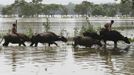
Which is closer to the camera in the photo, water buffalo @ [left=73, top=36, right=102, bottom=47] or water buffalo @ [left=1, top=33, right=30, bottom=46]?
water buffalo @ [left=73, top=36, right=102, bottom=47]

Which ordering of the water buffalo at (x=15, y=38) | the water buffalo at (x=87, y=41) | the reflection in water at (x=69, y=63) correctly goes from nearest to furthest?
the reflection in water at (x=69, y=63) → the water buffalo at (x=87, y=41) → the water buffalo at (x=15, y=38)

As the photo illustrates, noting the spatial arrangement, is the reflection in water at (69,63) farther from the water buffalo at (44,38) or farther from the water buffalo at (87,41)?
the water buffalo at (44,38)

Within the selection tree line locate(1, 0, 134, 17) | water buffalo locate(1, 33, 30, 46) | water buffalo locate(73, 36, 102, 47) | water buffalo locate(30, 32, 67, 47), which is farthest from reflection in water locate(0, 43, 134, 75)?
tree line locate(1, 0, 134, 17)

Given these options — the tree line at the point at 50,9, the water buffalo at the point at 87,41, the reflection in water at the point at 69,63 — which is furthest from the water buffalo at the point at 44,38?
the tree line at the point at 50,9

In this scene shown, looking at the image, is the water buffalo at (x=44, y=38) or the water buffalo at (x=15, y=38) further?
the water buffalo at (x=15, y=38)

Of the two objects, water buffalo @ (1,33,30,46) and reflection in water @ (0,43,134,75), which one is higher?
reflection in water @ (0,43,134,75)

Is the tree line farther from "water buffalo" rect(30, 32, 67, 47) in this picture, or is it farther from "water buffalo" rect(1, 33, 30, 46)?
"water buffalo" rect(30, 32, 67, 47)

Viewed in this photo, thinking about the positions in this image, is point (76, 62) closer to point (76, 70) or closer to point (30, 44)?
point (76, 70)

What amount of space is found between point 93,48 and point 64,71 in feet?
30.7

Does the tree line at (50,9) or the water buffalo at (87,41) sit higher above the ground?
the water buffalo at (87,41)

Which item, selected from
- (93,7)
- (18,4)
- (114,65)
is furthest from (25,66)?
(93,7)

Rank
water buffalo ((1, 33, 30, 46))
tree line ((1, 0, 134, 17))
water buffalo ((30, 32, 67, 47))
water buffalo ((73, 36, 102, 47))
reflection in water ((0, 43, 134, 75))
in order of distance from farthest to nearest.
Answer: tree line ((1, 0, 134, 17)) < water buffalo ((1, 33, 30, 46)) < water buffalo ((30, 32, 67, 47)) < water buffalo ((73, 36, 102, 47)) < reflection in water ((0, 43, 134, 75))

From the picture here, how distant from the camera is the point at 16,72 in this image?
14.7 metres

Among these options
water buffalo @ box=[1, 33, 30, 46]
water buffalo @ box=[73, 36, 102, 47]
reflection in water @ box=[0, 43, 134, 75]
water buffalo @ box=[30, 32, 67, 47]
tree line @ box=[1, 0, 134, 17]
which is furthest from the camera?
tree line @ box=[1, 0, 134, 17]
